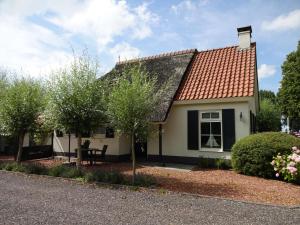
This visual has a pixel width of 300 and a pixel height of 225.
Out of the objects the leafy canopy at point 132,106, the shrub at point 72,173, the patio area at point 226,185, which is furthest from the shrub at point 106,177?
the leafy canopy at point 132,106

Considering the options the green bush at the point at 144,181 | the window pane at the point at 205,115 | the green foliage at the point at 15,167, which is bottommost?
the green bush at the point at 144,181

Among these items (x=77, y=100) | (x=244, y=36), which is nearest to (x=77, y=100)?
(x=77, y=100)

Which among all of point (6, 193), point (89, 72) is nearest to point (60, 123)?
point (89, 72)

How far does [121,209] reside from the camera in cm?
684

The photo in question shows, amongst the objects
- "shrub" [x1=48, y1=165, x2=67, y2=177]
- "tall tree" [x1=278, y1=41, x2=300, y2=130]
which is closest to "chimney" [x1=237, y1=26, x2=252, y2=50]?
"shrub" [x1=48, y1=165, x2=67, y2=177]

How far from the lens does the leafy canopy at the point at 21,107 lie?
12828 millimetres

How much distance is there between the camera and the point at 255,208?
6.99 m

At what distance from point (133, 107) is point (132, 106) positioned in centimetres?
5

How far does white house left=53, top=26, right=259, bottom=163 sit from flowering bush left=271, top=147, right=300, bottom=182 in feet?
9.72

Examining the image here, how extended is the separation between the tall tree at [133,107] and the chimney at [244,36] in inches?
362

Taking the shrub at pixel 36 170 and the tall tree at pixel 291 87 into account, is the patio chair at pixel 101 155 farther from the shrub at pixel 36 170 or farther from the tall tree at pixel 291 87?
the tall tree at pixel 291 87

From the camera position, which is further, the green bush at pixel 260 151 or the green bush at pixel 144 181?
the green bush at pixel 260 151

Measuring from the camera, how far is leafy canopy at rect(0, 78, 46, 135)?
12828mm

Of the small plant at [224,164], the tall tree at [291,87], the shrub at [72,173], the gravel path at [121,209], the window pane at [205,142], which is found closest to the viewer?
the gravel path at [121,209]
